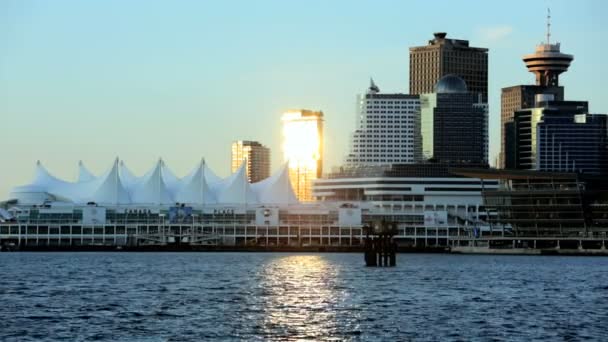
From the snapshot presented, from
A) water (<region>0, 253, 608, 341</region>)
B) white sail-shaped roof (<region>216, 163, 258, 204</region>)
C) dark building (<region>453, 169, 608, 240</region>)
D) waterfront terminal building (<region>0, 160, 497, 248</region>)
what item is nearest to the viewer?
water (<region>0, 253, 608, 341</region>)

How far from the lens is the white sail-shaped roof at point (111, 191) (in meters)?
181

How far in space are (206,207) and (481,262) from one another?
58.7 metres

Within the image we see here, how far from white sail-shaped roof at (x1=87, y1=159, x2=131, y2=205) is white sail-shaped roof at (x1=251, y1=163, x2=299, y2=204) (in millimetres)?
18105

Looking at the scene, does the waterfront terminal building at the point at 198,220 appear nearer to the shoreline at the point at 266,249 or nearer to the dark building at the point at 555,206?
the shoreline at the point at 266,249

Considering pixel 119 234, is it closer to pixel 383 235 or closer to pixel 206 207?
pixel 206 207

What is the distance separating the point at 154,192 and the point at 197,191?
19.1ft

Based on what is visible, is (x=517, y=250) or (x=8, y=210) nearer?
(x=517, y=250)

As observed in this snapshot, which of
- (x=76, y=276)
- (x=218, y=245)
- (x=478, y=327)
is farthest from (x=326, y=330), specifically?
(x=218, y=245)

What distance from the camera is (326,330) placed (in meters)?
56.3

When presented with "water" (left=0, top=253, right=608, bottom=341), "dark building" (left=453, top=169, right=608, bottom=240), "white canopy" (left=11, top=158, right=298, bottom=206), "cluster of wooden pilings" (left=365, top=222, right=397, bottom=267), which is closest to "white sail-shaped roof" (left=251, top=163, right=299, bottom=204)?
"white canopy" (left=11, top=158, right=298, bottom=206)

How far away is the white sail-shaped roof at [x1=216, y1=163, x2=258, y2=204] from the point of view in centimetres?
18200

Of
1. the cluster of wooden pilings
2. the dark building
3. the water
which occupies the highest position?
the dark building

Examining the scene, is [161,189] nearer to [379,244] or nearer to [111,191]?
[111,191]

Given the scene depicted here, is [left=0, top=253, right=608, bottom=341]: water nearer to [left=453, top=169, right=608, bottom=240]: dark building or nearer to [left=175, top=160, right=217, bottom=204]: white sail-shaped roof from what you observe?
[left=453, top=169, right=608, bottom=240]: dark building
